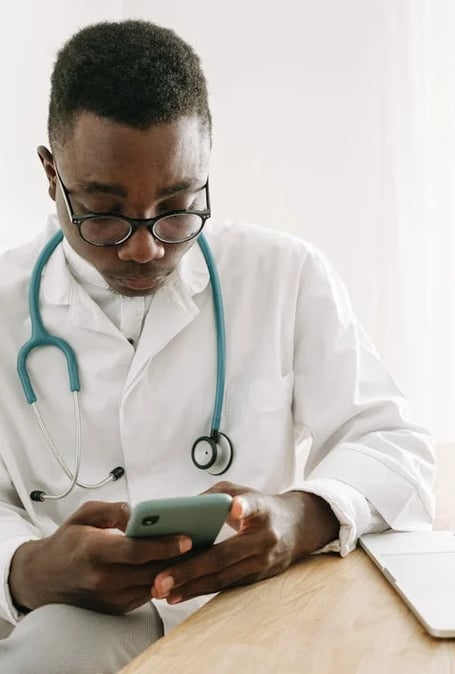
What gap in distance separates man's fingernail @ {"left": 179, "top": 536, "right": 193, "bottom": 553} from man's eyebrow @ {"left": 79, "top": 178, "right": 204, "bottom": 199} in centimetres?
46

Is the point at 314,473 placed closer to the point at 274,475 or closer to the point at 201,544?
the point at 274,475

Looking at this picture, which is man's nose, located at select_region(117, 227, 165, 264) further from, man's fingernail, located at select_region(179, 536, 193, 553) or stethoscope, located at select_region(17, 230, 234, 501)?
man's fingernail, located at select_region(179, 536, 193, 553)

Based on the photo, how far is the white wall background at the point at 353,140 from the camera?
103 inches

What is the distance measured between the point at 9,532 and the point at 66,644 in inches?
9.5

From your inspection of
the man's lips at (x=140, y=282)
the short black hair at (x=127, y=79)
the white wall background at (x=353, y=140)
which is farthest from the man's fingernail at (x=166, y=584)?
the white wall background at (x=353, y=140)

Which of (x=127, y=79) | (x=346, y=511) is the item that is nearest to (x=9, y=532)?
(x=346, y=511)

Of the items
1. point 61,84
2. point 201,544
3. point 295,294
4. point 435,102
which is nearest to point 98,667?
point 201,544

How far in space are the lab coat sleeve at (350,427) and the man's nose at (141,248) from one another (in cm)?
29

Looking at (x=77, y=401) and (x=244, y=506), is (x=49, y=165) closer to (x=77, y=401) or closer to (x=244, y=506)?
(x=77, y=401)

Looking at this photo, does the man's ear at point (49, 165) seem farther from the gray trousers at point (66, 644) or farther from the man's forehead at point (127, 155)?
the gray trousers at point (66, 644)

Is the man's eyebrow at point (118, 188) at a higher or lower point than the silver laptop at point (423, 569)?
higher

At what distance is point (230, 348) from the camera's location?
1379 mm

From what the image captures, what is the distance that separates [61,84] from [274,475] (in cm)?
64

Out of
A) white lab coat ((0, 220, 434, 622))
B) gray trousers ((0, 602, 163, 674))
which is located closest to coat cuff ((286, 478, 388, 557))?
white lab coat ((0, 220, 434, 622))
